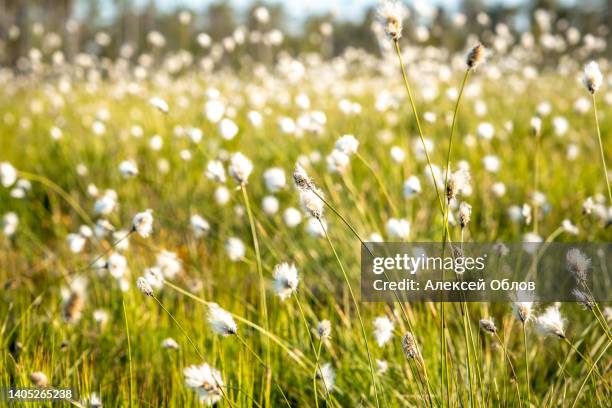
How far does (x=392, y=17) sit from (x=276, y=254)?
1.13 meters

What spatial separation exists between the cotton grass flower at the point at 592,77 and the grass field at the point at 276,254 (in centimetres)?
33

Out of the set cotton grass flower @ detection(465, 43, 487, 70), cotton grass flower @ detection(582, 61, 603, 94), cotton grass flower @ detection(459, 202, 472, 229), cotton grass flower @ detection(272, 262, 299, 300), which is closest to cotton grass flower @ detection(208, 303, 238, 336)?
cotton grass flower @ detection(272, 262, 299, 300)

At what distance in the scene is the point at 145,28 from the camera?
107ft

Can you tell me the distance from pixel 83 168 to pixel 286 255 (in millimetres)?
1636

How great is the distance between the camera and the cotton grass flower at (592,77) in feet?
4.06

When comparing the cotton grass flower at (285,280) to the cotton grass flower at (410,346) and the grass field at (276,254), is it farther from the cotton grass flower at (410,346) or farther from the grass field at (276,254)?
the cotton grass flower at (410,346)

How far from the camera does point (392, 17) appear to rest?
1133 millimetres

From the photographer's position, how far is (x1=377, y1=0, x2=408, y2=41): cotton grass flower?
112cm

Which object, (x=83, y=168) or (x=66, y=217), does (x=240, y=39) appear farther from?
(x=66, y=217)

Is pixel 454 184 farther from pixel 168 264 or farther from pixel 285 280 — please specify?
pixel 168 264

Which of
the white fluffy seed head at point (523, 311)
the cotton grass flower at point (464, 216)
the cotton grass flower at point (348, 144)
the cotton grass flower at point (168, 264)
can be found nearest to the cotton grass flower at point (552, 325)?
the white fluffy seed head at point (523, 311)

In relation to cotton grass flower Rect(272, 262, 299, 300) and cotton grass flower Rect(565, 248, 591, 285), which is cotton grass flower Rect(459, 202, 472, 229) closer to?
cotton grass flower Rect(565, 248, 591, 285)

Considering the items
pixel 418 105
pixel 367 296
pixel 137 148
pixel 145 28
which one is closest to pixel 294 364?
pixel 367 296

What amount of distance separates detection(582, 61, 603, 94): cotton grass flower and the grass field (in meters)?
0.33
